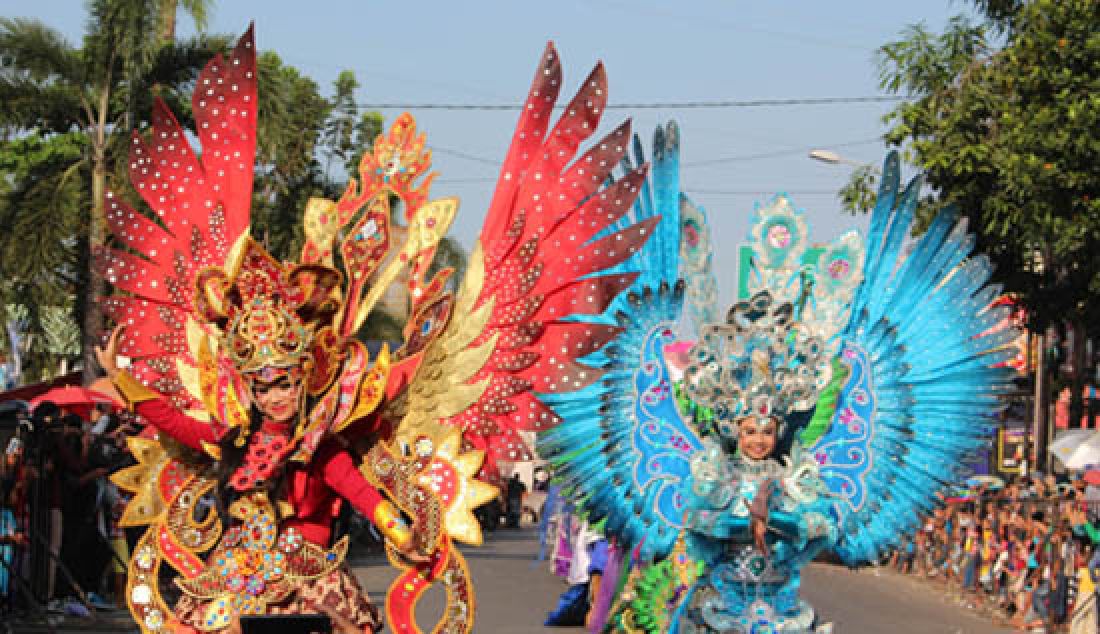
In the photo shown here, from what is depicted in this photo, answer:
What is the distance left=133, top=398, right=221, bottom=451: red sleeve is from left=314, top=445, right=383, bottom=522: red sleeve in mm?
494

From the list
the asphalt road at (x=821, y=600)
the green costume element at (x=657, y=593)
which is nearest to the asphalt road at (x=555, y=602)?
the asphalt road at (x=821, y=600)

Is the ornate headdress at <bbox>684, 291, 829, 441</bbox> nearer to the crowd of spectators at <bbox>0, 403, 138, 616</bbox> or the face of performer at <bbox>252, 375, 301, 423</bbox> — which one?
the face of performer at <bbox>252, 375, 301, 423</bbox>

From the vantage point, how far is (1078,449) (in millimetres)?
18516

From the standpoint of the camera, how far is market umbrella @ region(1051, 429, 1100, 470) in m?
18.2

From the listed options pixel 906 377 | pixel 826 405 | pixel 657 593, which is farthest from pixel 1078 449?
pixel 826 405

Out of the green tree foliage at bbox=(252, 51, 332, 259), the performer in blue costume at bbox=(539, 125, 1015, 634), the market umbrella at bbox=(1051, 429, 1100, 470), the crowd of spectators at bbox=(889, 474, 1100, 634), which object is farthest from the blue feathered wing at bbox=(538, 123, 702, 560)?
the green tree foliage at bbox=(252, 51, 332, 259)

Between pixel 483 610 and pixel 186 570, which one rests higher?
pixel 186 570

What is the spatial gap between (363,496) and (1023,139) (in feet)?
41.4

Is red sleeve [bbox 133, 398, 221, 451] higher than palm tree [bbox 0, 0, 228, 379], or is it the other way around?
palm tree [bbox 0, 0, 228, 379]

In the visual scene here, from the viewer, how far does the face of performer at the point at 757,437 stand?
33.9 ft

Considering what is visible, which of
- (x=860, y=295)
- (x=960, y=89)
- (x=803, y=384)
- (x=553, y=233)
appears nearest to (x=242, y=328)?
(x=553, y=233)

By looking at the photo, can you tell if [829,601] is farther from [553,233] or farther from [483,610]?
[553,233]

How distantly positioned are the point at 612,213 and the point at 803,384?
216 centimetres

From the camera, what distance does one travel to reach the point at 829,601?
20797 mm
